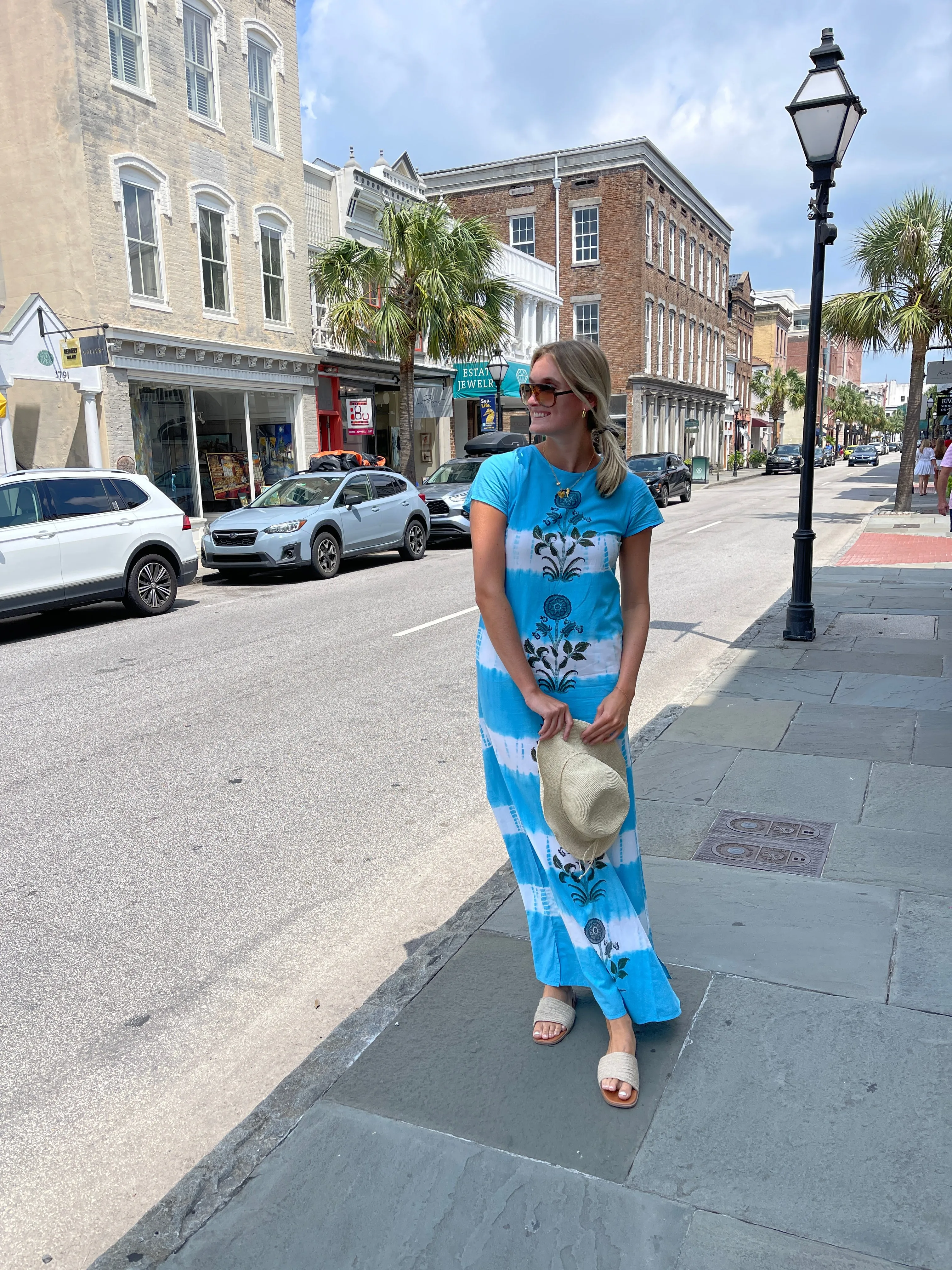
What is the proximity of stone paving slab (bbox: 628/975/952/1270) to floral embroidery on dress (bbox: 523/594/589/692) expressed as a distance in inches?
43.2

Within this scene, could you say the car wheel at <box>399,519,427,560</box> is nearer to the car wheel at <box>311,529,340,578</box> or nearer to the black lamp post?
the car wheel at <box>311,529,340,578</box>

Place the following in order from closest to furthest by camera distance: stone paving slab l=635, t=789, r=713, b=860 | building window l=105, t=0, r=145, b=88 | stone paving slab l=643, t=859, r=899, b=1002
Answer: stone paving slab l=643, t=859, r=899, b=1002, stone paving slab l=635, t=789, r=713, b=860, building window l=105, t=0, r=145, b=88

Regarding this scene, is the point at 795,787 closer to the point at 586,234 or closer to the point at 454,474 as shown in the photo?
the point at 454,474

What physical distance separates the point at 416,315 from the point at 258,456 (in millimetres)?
4835

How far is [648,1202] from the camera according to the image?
7.17ft

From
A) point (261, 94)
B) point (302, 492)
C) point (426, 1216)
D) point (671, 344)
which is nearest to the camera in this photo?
point (426, 1216)

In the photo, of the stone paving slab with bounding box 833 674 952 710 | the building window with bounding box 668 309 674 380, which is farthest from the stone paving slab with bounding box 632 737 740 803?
the building window with bounding box 668 309 674 380

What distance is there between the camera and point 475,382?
28.8 m

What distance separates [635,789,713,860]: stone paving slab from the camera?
4.17 m

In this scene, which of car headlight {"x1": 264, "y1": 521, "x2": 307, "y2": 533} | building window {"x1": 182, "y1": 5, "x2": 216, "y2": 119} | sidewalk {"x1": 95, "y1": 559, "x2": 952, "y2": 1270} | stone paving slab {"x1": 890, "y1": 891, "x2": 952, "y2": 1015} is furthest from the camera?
building window {"x1": 182, "y1": 5, "x2": 216, "y2": 119}

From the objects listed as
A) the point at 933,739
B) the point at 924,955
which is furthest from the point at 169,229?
the point at 924,955

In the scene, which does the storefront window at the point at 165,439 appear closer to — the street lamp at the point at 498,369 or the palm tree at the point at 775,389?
the street lamp at the point at 498,369

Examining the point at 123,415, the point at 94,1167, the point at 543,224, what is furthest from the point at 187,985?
the point at 543,224

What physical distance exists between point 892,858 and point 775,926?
845mm
